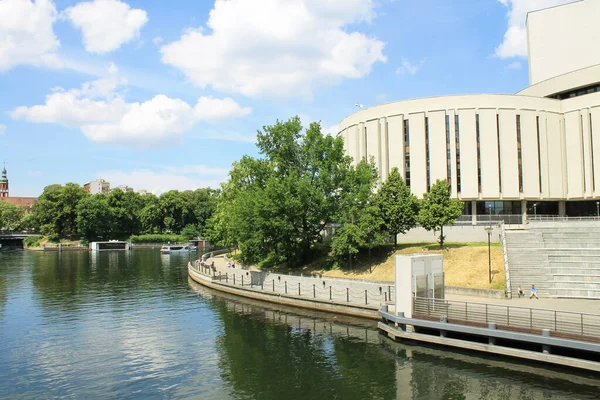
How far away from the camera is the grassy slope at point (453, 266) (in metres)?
38.4

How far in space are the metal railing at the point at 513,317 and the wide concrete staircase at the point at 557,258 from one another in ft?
31.2

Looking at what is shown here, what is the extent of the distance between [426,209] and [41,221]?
130 m

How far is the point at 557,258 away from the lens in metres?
39.6

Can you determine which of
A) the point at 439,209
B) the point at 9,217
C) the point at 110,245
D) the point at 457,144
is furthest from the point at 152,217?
the point at 439,209

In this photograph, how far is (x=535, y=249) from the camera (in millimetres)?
41719

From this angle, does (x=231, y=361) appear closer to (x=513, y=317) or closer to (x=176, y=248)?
(x=513, y=317)

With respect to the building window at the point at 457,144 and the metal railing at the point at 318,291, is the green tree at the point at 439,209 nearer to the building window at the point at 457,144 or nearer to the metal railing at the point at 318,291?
the metal railing at the point at 318,291

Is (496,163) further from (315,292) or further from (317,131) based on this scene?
(315,292)

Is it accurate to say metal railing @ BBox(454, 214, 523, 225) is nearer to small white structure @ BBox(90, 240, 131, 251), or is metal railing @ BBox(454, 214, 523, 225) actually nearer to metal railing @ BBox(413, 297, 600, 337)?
metal railing @ BBox(413, 297, 600, 337)

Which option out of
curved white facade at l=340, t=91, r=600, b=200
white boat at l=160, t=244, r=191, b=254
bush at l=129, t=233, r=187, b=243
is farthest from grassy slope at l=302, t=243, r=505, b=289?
bush at l=129, t=233, r=187, b=243

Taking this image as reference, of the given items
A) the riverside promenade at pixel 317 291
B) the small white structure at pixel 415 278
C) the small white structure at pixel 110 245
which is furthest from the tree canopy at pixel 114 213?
the small white structure at pixel 415 278

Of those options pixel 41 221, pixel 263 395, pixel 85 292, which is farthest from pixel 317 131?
→ pixel 41 221

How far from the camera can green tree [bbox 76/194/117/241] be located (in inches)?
5138

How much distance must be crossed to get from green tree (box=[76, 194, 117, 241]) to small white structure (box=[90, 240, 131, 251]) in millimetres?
6419
